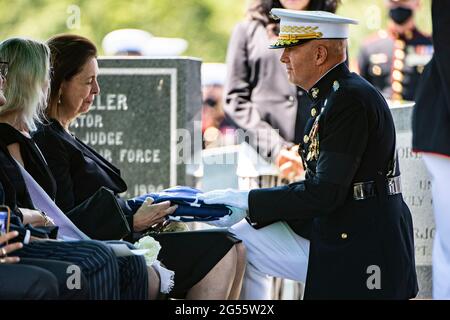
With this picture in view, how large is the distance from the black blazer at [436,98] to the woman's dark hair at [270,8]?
107cm

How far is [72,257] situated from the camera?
16.8 feet

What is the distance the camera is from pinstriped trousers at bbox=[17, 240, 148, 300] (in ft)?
16.7

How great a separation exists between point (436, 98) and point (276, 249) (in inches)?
75.5

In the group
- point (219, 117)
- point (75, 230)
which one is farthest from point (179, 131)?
point (219, 117)

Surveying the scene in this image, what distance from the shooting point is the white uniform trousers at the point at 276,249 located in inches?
231

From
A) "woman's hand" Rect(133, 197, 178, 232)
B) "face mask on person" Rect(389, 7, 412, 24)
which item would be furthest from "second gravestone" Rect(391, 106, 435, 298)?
"face mask on person" Rect(389, 7, 412, 24)

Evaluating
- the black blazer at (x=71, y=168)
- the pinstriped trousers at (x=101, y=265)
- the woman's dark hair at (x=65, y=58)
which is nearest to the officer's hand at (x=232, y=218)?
the black blazer at (x=71, y=168)

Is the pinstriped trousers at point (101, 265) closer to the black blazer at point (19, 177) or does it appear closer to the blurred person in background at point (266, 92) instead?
the black blazer at point (19, 177)

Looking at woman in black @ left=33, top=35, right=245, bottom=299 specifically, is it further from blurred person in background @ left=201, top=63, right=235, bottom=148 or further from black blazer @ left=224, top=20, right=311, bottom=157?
blurred person in background @ left=201, top=63, right=235, bottom=148

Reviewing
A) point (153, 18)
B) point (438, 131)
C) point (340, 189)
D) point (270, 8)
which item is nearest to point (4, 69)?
point (340, 189)

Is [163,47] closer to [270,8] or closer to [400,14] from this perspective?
[400,14]

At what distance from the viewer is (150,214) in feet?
19.4

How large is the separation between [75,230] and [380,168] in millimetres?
1324
